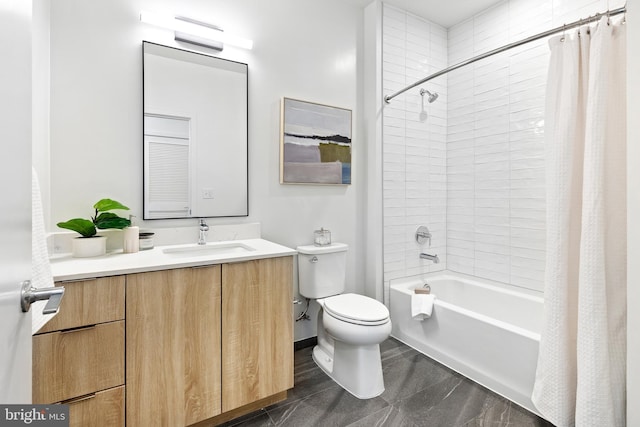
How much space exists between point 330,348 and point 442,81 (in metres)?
2.50

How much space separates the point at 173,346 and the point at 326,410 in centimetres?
88

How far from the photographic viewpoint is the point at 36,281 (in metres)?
1.03

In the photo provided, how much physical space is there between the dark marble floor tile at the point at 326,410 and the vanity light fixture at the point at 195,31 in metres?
2.15

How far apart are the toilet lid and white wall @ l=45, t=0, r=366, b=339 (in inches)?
19.7

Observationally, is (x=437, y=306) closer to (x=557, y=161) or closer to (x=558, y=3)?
(x=557, y=161)

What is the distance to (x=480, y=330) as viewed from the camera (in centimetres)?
193

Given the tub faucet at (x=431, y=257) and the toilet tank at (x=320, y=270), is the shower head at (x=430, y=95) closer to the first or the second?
the tub faucet at (x=431, y=257)

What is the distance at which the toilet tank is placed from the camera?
2188mm

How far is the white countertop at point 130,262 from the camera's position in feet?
4.08

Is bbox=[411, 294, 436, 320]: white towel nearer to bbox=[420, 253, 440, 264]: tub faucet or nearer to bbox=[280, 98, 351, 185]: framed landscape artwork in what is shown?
bbox=[420, 253, 440, 264]: tub faucet

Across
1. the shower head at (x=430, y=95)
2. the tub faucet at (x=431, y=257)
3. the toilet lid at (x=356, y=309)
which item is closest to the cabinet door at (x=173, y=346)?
the toilet lid at (x=356, y=309)

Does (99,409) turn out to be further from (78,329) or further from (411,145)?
(411,145)

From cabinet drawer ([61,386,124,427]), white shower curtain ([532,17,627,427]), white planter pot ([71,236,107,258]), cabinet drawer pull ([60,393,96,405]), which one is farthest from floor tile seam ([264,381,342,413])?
white planter pot ([71,236,107,258])

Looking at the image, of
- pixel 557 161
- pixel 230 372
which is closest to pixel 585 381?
pixel 557 161
